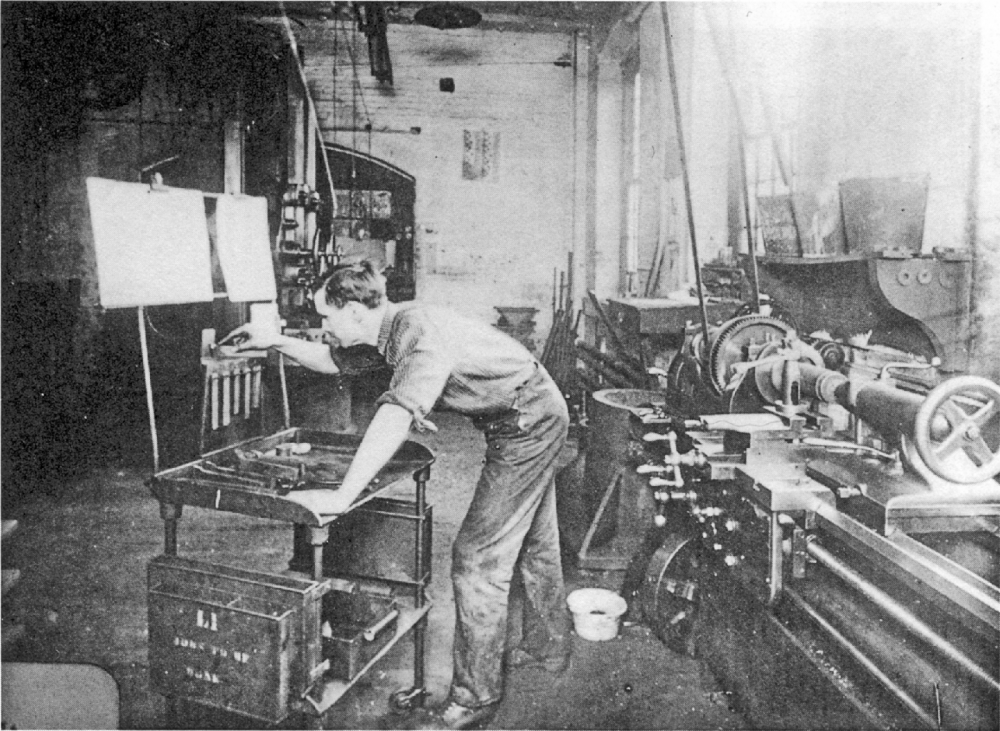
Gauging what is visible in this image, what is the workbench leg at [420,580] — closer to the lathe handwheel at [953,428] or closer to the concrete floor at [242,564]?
the concrete floor at [242,564]

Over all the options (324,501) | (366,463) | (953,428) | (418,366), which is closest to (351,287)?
(418,366)

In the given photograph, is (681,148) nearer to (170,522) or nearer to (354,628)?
(354,628)

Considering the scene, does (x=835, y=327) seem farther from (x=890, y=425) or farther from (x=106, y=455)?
(x=106, y=455)

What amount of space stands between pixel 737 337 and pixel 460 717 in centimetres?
153

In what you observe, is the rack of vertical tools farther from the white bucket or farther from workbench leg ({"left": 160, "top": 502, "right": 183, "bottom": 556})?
the white bucket

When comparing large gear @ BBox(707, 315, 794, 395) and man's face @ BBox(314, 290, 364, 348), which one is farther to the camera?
large gear @ BBox(707, 315, 794, 395)

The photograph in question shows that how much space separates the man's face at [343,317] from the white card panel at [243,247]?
6.24ft

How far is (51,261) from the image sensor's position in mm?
6121

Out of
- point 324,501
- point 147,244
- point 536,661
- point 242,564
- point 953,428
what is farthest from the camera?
point 242,564

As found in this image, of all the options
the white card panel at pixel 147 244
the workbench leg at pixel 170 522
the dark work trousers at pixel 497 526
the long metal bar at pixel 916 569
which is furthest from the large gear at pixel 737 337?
the white card panel at pixel 147 244

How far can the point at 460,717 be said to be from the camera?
2402 mm

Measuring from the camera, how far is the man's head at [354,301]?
232 centimetres

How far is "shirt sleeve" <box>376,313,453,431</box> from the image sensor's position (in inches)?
84.6

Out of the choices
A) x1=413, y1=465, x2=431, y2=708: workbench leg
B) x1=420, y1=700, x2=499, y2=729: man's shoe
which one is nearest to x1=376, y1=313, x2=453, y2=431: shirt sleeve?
x1=413, y1=465, x2=431, y2=708: workbench leg
